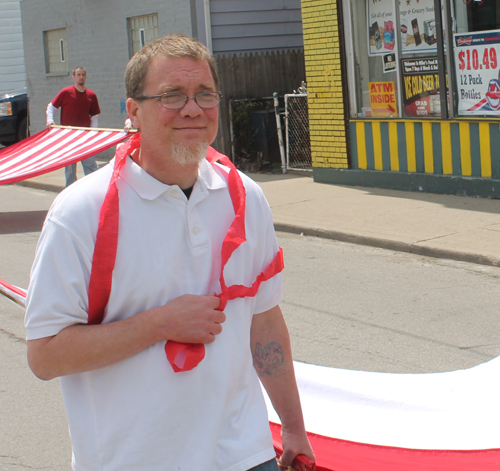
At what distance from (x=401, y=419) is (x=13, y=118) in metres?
17.8

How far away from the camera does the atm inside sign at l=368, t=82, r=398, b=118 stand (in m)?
11.2

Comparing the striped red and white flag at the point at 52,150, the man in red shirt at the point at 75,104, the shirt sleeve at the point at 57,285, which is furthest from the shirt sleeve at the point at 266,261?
the man in red shirt at the point at 75,104

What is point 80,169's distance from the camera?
637 inches

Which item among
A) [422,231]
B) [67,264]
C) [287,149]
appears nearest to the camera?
[67,264]

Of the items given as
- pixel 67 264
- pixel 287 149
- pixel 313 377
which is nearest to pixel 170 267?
pixel 67 264

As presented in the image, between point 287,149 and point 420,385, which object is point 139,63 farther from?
point 287,149

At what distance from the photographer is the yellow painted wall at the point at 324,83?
38.5 ft

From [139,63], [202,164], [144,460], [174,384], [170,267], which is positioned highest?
[139,63]

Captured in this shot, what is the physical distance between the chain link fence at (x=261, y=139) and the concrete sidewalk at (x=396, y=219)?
220 centimetres

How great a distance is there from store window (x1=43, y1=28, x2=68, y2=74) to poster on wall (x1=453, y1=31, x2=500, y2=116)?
11.2 m

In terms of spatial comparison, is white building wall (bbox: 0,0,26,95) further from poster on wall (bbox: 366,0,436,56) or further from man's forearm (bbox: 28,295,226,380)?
man's forearm (bbox: 28,295,226,380)

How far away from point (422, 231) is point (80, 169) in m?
9.58

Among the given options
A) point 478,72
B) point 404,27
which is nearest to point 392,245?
point 478,72

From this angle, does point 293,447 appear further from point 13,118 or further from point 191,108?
point 13,118
